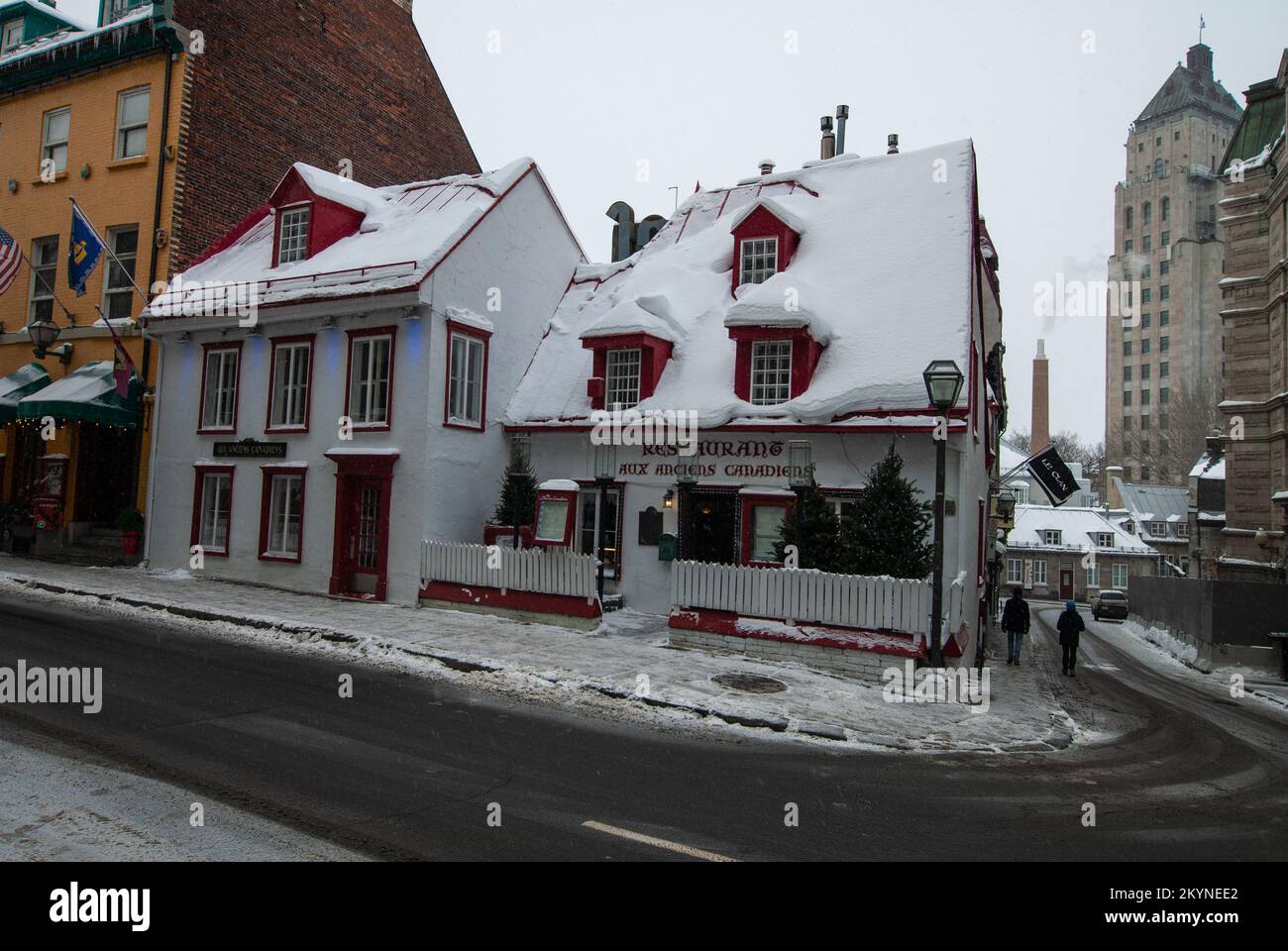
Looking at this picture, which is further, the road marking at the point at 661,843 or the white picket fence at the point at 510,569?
the white picket fence at the point at 510,569

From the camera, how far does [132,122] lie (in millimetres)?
22375

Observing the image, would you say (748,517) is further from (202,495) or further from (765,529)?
(202,495)

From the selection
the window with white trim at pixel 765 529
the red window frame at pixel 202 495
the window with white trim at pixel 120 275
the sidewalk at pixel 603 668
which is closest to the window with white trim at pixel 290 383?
the red window frame at pixel 202 495

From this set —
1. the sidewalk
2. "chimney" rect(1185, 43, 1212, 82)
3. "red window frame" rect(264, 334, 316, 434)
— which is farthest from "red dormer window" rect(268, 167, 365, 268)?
"chimney" rect(1185, 43, 1212, 82)

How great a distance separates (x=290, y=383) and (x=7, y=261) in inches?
311

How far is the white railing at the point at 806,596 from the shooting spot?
42.6 ft

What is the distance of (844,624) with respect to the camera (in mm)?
13383

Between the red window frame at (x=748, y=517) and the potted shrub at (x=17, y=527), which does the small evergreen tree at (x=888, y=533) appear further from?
the potted shrub at (x=17, y=527)

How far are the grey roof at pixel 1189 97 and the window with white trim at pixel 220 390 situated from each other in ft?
440

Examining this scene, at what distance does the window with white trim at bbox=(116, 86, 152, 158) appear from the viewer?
2216 centimetres

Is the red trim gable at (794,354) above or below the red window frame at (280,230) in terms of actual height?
below

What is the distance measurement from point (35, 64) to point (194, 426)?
1241 cm

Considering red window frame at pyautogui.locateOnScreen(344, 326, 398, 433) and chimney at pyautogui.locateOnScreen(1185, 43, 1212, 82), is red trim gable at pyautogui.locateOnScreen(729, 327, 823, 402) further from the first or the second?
chimney at pyautogui.locateOnScreen(1185, 43, 1212, 82)
